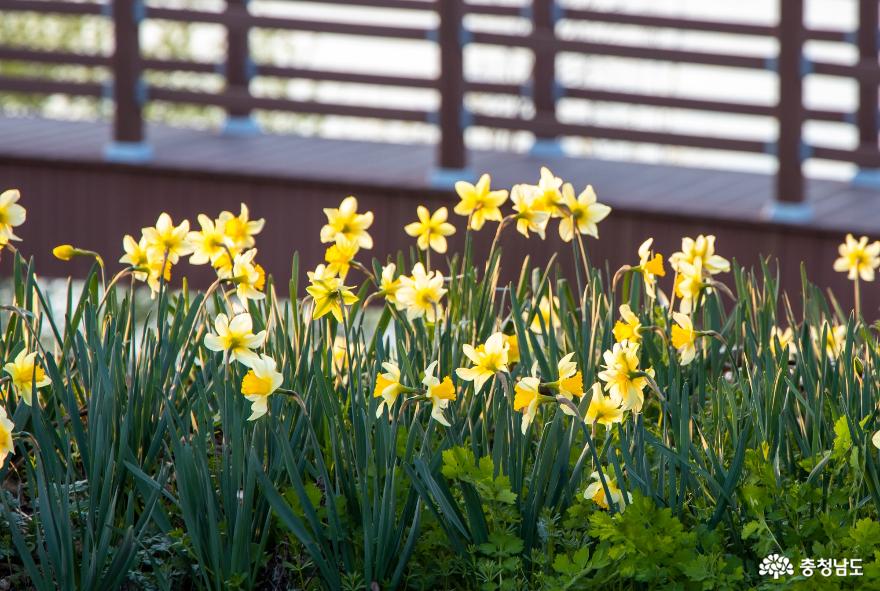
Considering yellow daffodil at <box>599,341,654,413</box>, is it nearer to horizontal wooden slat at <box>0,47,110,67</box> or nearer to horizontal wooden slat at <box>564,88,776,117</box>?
horizontal wooden slat at <box>564,88,776,117</box>

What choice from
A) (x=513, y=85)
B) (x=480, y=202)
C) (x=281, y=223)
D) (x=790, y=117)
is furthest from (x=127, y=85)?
(x=480, y=202)

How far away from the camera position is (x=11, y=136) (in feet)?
20.6

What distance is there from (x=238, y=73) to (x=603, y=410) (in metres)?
4.98

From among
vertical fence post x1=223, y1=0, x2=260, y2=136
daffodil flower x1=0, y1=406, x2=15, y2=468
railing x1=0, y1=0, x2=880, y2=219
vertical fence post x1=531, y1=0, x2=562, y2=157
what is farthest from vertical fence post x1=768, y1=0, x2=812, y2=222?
daffodil flower x1=0, y1=406, x2=15, y2=468

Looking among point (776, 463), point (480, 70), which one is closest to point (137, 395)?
point (776, 463)

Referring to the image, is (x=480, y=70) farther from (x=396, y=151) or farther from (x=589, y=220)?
(x=589, y=220)

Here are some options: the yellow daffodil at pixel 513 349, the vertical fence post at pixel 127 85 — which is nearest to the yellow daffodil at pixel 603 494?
the yellow daffodil at pixel 513 349

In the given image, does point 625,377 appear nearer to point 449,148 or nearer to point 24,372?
point 24,372

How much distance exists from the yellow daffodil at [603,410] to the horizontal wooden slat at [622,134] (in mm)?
A: 3883

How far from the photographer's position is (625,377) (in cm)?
177

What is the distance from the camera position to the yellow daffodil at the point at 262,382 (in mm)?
1692

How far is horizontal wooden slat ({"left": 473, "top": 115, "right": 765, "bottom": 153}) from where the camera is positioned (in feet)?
17.9

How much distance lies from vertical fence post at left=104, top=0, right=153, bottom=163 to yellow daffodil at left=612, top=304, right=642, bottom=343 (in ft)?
14.1

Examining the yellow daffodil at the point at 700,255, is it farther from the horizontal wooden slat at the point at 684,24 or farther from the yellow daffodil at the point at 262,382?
the horizontal wooden slat at the point at 684,24
